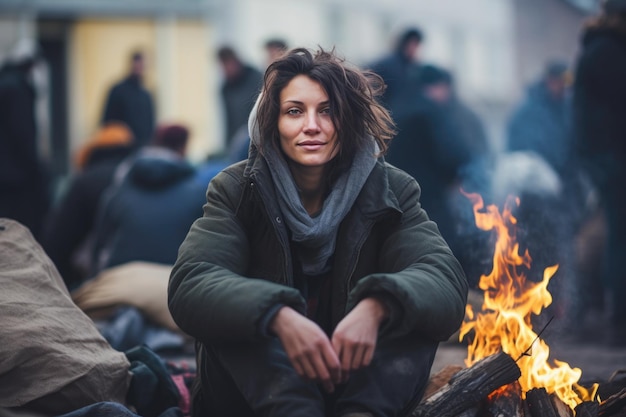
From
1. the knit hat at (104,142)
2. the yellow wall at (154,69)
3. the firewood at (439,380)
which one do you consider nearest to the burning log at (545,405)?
the firewood at (439,380)

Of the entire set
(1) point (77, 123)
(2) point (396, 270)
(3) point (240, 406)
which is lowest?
(1) point (77, 123)

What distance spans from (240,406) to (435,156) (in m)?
4.77

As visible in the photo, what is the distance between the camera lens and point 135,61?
43.3 ft

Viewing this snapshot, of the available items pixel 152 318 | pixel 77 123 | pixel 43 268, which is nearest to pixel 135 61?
pixel 77 123

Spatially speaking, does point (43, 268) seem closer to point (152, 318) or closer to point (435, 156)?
point (152, 318)

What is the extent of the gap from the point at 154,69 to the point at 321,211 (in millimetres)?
13602

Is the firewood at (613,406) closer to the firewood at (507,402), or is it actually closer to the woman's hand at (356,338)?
the firewood at (507,402)

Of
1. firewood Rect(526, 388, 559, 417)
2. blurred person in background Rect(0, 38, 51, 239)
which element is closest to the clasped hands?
firewood Rect(526, 388, 559, 417)

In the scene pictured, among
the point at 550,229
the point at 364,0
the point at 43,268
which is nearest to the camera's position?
the point at 43,268

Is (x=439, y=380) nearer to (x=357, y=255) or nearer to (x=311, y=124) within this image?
(x=357, y=255)

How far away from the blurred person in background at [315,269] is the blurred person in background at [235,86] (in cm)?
682

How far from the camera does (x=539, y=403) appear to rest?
3.99 metres

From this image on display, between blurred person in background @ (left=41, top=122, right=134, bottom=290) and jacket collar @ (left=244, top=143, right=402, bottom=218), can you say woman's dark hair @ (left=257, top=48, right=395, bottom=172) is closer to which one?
jacket collar @ (left=244, top=143, right=402, bottom=218)

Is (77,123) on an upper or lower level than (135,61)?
lower
